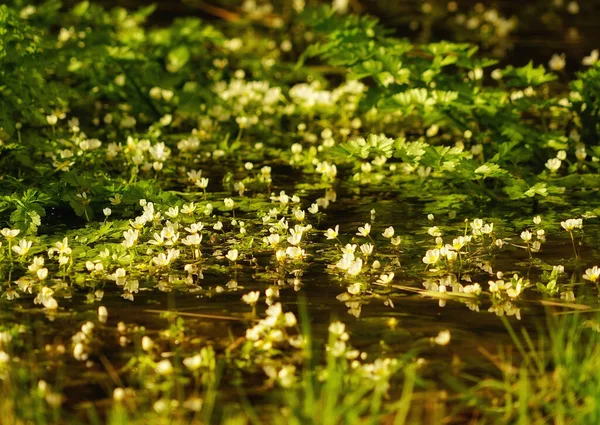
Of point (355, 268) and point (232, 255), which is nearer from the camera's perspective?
point (355, 268)

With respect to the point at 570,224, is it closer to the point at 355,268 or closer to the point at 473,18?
the point at 355,268

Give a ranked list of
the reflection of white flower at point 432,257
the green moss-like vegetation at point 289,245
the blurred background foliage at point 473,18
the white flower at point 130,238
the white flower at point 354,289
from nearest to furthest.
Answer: the green moss-like vegetation at point 289,245 → the white flower at point 354,289 → the reflection of white flower at point 432,257 → the white flower at point 130,238 → the blurred background foliage at point 473,18

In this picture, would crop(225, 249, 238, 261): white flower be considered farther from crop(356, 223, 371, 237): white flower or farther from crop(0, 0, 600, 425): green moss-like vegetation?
crop(356, 223, 371, 237): white flower

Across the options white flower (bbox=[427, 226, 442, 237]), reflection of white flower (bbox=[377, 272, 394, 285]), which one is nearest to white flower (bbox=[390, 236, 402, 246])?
white flower (bbox=[427, 226, 442, 237])

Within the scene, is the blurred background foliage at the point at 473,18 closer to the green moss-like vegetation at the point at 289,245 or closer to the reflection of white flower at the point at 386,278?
the green moss-like vegetation at the point at 289,245

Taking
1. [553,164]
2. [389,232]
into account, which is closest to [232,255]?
[389,232]

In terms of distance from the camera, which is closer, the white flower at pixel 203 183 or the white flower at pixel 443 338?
the white flower at pixel 443 338

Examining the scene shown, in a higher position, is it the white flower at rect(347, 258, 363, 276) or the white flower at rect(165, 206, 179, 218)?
the white flower at rect(165, 206, 179, 218)

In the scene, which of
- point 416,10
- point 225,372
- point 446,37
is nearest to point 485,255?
point 225,372

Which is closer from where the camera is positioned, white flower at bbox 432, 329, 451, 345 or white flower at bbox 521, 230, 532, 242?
white flower at bbox 432, 329, 451, 345

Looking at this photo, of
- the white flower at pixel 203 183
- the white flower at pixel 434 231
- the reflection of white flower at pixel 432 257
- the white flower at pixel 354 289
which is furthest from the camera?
the white flower at pixel 203 183

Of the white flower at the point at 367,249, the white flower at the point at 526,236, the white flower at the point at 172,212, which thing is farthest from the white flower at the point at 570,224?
the white flower at the point at 172,212
